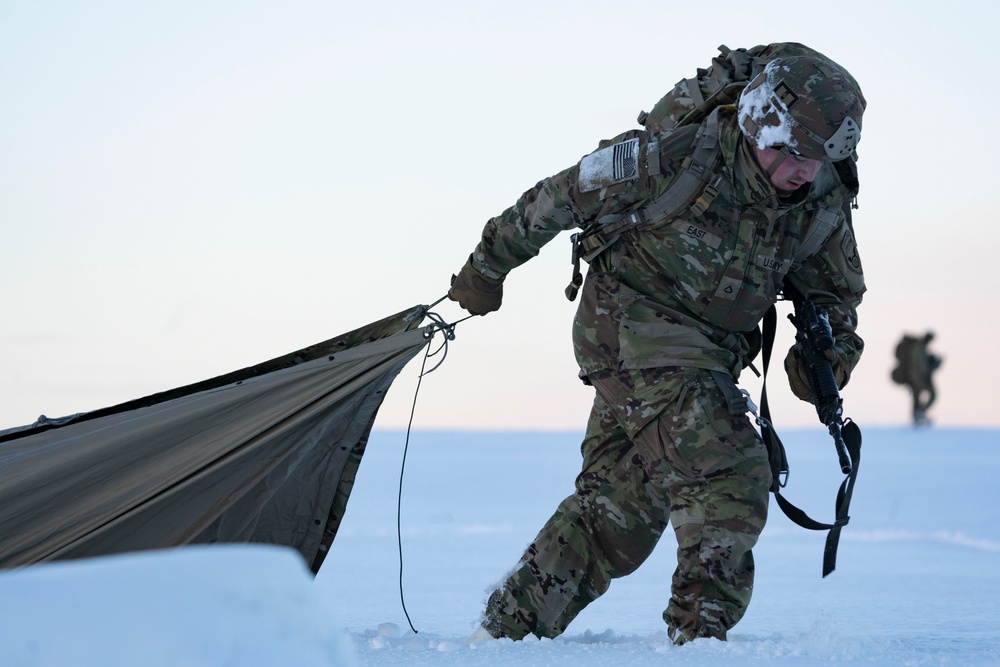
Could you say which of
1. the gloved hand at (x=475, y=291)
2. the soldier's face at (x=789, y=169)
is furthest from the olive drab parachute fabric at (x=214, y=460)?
the soldier's face at (x=789, y=169)

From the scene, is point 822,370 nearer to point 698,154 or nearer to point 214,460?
point 698,154

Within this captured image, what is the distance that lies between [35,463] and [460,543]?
3.75 m

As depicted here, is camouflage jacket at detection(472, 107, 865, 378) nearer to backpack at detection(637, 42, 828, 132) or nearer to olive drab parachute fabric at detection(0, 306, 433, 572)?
backpack at detection(637, 42, 828, 132)

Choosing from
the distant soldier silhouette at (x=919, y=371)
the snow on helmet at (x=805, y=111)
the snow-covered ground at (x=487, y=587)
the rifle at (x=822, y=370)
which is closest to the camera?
the snow-covered ground at (x=487, y=587)

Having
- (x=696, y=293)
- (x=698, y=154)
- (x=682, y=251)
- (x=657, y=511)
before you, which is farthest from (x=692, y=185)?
(x=657, y=511)

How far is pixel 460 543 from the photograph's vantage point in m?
6.79

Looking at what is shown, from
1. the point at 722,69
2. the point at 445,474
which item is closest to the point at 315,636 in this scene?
the point at 722,69

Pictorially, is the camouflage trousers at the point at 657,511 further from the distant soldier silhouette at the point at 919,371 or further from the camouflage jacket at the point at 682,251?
the distant soldier silhouette at the point at 919,371

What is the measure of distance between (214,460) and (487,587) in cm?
97

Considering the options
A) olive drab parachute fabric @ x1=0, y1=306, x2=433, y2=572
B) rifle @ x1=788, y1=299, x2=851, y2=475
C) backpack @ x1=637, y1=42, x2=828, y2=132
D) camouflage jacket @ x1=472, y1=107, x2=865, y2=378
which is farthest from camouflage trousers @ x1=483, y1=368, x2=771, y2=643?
backpack @ x1=637, y1=42, x2=828, y2=132

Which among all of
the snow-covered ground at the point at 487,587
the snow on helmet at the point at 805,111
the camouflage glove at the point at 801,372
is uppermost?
the snow on helmet at the point at 805,111

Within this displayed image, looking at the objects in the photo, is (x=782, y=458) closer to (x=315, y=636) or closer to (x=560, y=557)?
(x=560, y=557)

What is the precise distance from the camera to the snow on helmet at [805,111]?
3.01 m

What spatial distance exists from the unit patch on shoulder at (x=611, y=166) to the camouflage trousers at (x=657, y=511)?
1.82ft
